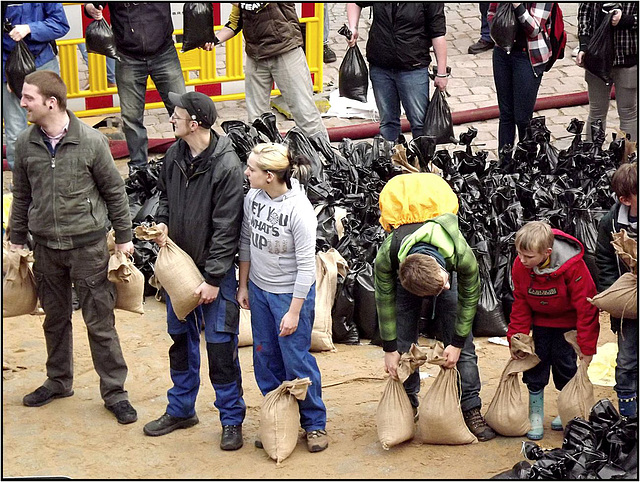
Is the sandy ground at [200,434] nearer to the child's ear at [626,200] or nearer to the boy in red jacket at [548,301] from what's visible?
the boy in red jacket at [548,301]

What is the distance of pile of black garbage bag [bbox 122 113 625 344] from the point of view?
6996 mm

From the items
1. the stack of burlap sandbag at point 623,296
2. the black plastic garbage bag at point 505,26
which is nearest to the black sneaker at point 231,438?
the stack of burlap sandbag at point 623,296

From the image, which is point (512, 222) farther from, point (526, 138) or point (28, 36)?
point (28, 36)

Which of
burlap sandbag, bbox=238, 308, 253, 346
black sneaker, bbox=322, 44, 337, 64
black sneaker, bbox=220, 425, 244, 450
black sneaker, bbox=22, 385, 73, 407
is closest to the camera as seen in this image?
black sneaker, bbox=220, 425, 244, 450

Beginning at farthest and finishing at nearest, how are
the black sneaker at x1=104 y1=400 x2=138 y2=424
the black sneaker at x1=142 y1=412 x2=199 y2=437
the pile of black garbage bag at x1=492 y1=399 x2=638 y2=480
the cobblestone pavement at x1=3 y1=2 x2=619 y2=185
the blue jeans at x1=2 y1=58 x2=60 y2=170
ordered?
the cobblestone pavement at x1=3 y1=2 x2=619 y2=185
the blue jeans at x1=2 y1=58 x2=60 y2=170
the black sneaker at x1=104 y1=400 x2=138 y2=424
the black sneaker at x1=142 y1=412 x2=199 y2=437
the pile of black garbage bag at x1=492 y1=399 x2=638 y2=480

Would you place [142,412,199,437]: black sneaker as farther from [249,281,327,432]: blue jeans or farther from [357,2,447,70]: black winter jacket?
[357,2,447,70]: black winter jacket

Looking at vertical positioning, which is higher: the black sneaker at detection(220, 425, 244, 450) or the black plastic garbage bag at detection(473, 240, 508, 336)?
the black plastic garbage bag at detection(473, 240, 508, 336)

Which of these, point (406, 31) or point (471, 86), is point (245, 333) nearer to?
point (406, 31)

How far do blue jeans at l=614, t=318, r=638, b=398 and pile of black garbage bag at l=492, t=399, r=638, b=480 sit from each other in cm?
28

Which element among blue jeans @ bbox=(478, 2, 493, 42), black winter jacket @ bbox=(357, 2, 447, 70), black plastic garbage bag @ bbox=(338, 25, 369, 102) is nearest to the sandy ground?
black winter jacket @ bbox=(357, 2, 447, 70)

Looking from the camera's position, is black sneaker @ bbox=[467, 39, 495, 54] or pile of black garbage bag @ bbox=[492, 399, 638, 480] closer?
pile of black garbage bag @ bbox=[492, 399, 638, 480]

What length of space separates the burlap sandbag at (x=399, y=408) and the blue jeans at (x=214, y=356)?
742mm

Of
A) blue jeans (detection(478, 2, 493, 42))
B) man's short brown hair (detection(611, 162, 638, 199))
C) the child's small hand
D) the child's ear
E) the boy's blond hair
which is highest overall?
blue jeans (detection(478, 2, 493, 42))

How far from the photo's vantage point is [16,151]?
18.7ft
